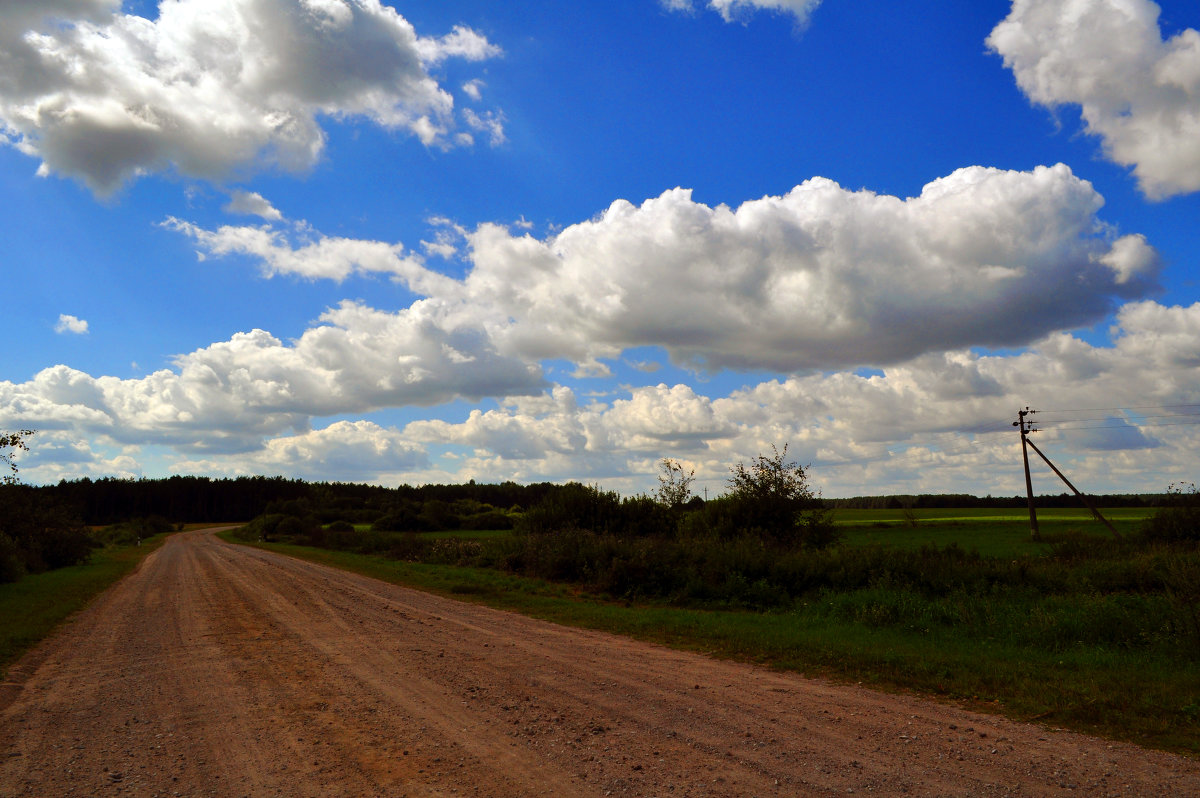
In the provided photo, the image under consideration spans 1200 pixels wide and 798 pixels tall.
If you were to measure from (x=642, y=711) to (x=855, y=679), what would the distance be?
378 cm

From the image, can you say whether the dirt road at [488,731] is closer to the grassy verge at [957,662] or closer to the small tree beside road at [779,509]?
the grassy verge at [957,662]

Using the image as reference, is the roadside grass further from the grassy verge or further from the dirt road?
the grassy verge

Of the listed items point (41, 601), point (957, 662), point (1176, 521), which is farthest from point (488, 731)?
point (1176, 521)

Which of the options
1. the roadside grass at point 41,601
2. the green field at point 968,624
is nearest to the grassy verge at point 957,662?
the green field at point 968,624

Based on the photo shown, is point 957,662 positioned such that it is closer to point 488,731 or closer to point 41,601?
point 488,731

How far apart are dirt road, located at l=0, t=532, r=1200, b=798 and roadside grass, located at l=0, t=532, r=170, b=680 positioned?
1.15 m

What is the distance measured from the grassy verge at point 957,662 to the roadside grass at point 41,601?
33.8ft

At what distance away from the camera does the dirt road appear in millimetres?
5676

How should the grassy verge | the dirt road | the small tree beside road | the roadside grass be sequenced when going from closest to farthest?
the dirt road
the grassy verge
the roadside grass
the small tree beside road

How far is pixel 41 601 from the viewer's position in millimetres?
19344

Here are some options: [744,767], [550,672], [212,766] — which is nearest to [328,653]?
[550,672]

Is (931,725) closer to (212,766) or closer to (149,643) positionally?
(212,766)

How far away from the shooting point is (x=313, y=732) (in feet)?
23.0

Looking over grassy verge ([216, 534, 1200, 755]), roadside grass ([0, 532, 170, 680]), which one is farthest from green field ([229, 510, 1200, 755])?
roadside grass ([0, 532, 170, 680])
